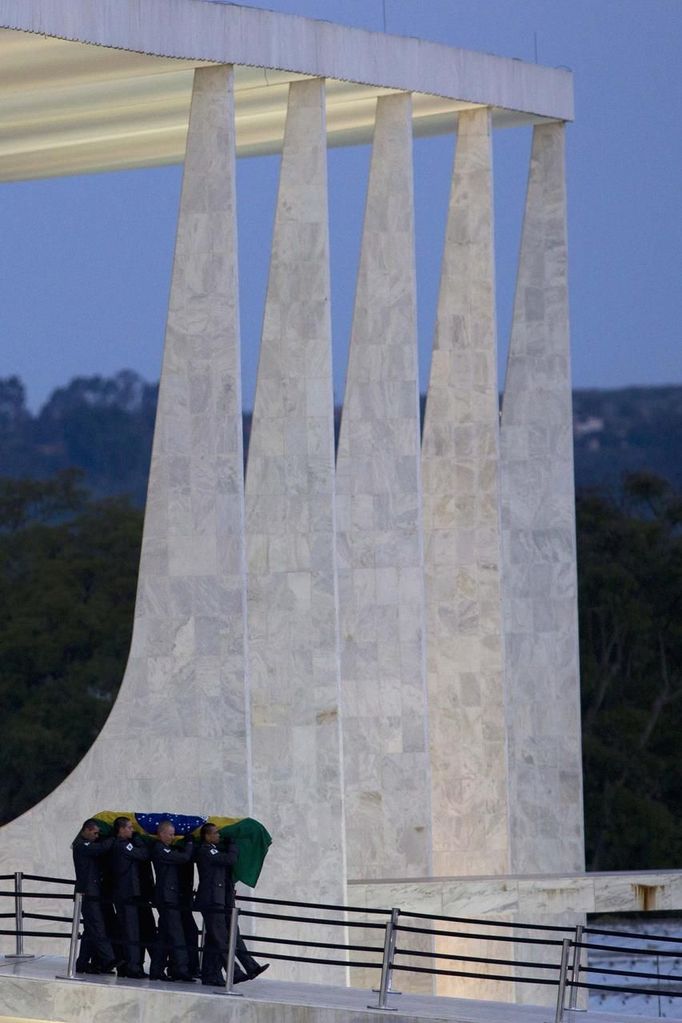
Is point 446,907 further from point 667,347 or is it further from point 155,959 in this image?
point 667,347

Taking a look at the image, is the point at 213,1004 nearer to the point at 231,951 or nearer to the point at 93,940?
the point at 231,951

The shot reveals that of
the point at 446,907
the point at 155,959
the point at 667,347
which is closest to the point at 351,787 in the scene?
the point at 446,907

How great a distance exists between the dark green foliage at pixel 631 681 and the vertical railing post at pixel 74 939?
34303 mm

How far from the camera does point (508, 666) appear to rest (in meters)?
28.8

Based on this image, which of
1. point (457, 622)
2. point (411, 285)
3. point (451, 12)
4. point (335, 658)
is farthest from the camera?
point (451, 12)

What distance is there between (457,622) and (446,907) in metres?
4.28

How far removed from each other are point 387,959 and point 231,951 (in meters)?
1.23

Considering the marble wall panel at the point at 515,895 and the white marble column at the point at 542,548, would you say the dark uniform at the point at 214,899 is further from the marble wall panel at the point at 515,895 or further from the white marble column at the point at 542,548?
the white marble column at the point at 542,548

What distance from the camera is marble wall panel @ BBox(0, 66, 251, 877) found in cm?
2302

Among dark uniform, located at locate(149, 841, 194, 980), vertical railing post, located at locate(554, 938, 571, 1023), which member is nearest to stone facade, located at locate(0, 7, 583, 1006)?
dark uniform, located at locate(149, 841, 194, 980)

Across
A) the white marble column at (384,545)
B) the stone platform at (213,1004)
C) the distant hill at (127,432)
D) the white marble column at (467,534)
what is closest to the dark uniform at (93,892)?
the stone platform at (213,1004)

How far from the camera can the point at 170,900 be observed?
1792 centimetres

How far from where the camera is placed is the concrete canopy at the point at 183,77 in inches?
867

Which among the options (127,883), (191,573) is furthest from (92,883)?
(191,573)
